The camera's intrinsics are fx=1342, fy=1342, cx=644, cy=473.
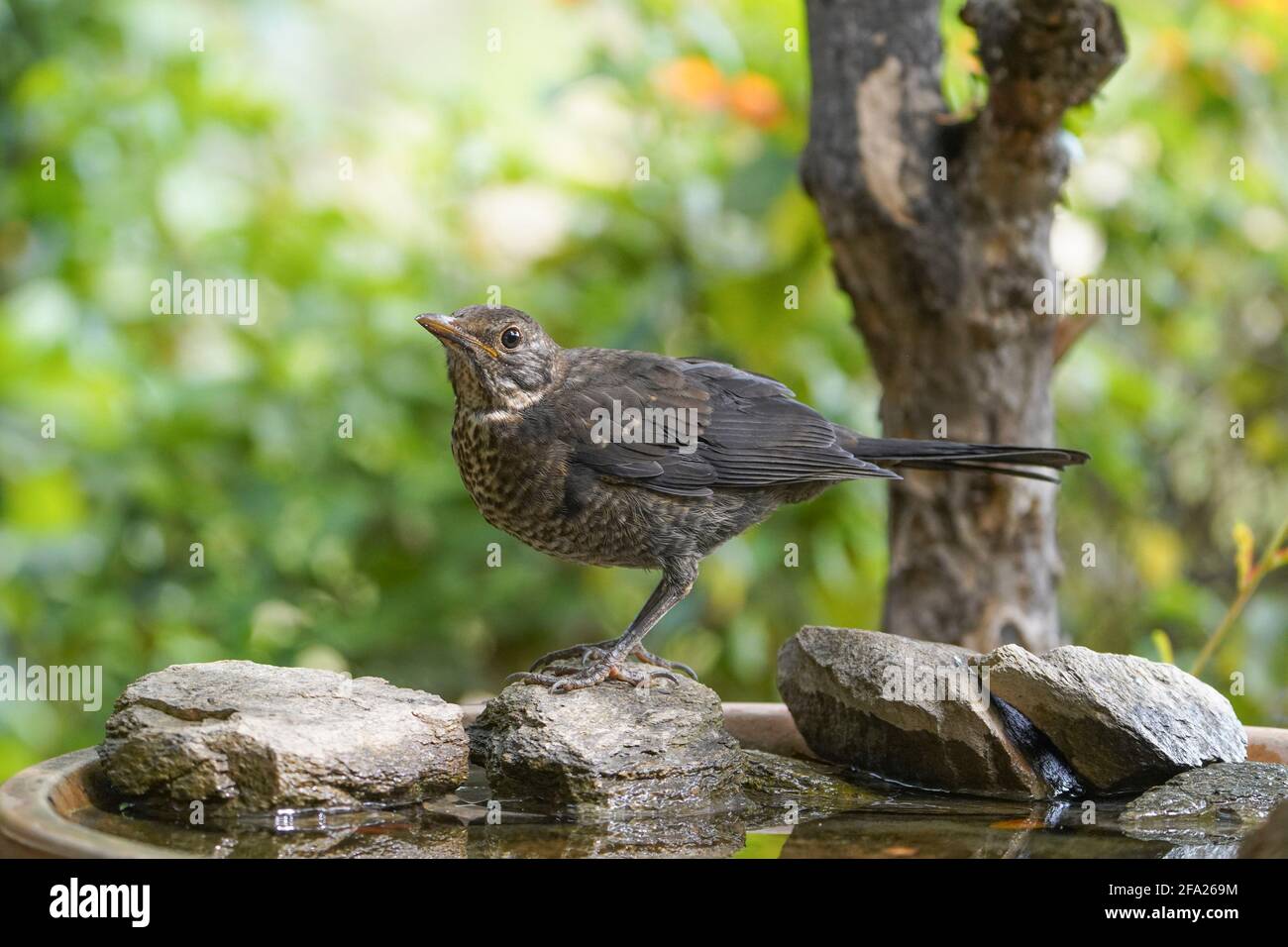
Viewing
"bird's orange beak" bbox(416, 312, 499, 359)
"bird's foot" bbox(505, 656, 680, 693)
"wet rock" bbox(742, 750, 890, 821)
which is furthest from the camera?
"bird's orange beak" bbox(416, 312, 499, 359)

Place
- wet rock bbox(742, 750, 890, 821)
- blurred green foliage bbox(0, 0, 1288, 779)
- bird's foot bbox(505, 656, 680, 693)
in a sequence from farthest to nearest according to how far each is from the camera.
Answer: blurred green foliage bbox(0, 0, 1288, 779)
bird's foot bbox(505, 656, 680, 693)
wet rock bbox(742, 750, 890, 821)

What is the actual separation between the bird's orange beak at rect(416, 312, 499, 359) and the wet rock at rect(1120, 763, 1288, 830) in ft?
5.80

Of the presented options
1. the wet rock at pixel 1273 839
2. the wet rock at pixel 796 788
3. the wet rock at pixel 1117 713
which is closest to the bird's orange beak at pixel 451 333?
the wet rock at pixel 796 788

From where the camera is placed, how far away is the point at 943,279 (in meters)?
3.67

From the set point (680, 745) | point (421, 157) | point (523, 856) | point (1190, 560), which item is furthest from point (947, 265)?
point (1190, 560)

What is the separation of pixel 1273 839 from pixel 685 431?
5.49 feet

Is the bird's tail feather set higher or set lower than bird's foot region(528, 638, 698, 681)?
higher

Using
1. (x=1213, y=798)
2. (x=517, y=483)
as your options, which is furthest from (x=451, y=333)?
(x=1213, y=798)

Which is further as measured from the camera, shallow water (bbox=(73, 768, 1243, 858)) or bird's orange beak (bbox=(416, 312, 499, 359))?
bird's orange beak (bbox=(416, 312, 499, 359))

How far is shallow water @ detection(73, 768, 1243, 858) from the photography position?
235 cm

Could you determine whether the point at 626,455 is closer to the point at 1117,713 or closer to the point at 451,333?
the point at 451,333

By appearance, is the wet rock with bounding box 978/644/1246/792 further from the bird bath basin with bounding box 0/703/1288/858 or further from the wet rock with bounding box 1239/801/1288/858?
the wet rock with bounding box 1239/801/1288/858

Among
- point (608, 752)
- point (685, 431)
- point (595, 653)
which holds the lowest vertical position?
point (608, 752)

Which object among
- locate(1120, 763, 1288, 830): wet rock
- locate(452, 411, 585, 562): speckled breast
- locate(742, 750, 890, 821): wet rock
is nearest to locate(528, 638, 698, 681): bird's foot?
locate(452, 411, 585, 562): speckled breast
